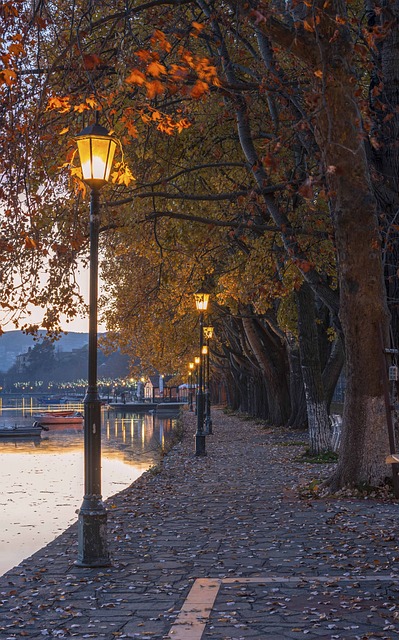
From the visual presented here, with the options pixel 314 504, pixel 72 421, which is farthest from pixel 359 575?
pixel 72 421

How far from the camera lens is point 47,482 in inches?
1117

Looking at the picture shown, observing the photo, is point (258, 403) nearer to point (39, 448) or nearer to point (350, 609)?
point (39, 448)

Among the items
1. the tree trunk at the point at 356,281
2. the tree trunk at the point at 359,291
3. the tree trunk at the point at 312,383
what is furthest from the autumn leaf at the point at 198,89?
the tree trunk at the point at 312,383

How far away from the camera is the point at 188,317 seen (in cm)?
4212

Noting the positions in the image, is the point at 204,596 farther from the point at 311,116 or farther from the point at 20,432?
the point at 20,432

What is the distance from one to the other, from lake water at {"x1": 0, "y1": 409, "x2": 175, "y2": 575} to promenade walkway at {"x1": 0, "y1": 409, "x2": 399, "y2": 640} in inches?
106

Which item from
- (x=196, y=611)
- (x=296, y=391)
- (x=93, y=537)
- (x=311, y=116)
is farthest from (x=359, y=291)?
(x=296, y=391)

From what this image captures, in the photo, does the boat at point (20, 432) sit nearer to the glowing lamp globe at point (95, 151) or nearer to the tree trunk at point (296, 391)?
the tree trunk at point (296, 391)

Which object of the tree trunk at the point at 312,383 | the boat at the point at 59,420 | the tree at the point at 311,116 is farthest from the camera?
the boat at the point at 59,420

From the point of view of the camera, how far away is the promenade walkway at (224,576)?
666cm

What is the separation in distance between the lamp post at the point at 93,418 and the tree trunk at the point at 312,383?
1277cm

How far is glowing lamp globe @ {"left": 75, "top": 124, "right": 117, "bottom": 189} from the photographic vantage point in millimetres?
9781

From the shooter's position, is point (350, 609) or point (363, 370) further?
point (363, 370)

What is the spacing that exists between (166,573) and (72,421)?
7330cm
